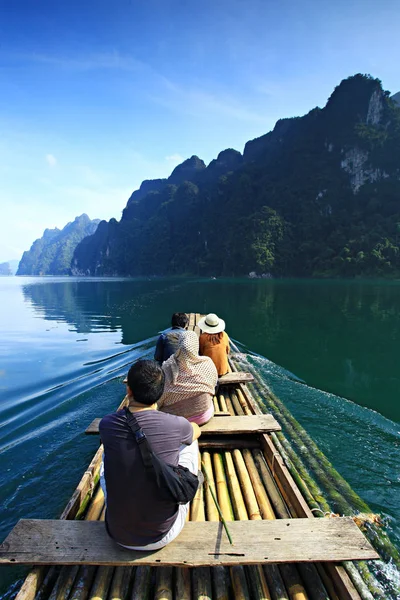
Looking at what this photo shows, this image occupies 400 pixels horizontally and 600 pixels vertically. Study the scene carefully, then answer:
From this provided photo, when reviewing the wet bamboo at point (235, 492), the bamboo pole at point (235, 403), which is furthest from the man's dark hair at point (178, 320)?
the wet bamboo at point (235, 492)

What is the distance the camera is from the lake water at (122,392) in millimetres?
4965

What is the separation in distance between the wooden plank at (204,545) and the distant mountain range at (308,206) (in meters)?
74.9

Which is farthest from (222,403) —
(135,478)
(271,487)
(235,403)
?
(135,478)

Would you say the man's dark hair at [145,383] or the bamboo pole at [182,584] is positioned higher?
the man's dark hair at [145,383]

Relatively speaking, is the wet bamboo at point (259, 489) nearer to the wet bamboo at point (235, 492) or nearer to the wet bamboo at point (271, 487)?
the wet bamboo at point (271, 487)

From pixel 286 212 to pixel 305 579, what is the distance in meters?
113

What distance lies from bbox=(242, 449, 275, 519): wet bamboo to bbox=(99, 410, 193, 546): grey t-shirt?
1297 millimetres

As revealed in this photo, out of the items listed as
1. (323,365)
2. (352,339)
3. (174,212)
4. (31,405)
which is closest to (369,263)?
(352,339)

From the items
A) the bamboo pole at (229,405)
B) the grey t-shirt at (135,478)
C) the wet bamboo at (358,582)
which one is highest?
the grey t-shirt at (135,478)

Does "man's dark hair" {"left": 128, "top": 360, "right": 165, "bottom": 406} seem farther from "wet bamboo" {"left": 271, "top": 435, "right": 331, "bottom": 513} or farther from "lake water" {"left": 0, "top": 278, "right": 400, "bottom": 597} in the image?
"lake water" {"left": 0, "top": 278, "right": 400, "bottom": 597}

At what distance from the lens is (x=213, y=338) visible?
6.05 metres

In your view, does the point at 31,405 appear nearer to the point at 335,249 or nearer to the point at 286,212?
the point at 335,249

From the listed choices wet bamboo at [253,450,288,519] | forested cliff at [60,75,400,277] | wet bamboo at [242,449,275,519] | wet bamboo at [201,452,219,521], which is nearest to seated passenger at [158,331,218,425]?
wet bamboo at [201,452,219,521]

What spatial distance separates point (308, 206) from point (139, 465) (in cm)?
11121
